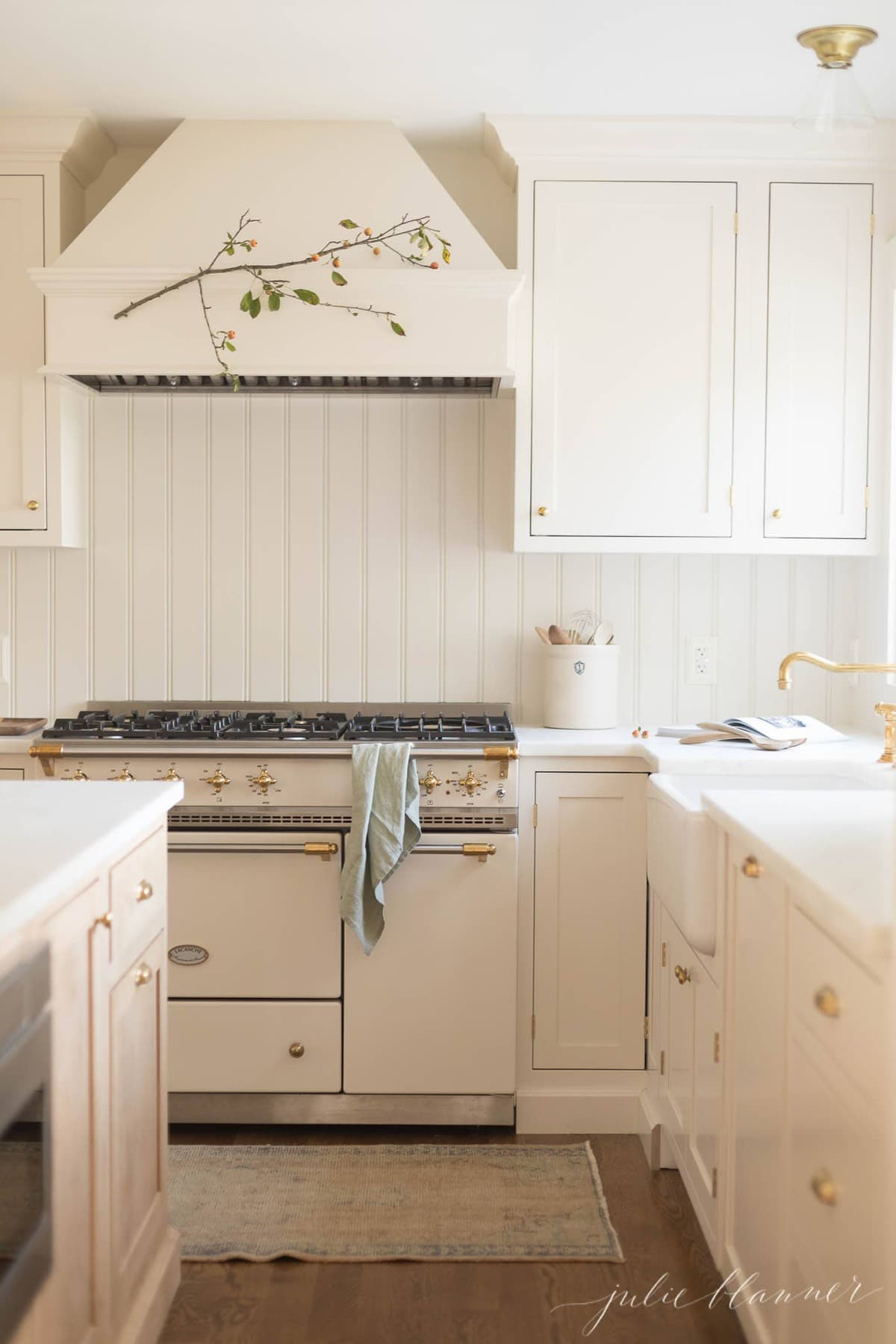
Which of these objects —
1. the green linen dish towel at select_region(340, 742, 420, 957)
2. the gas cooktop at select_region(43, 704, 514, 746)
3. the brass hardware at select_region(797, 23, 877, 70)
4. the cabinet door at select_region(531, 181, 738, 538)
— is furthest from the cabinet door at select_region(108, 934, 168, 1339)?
the brass hardware at select_region(797, 23, 877, 70)

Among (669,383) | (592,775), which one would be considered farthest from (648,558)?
(592,775)

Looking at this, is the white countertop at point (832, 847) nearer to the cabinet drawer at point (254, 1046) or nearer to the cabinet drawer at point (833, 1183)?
the cabinet drawer at point (833, 1183)

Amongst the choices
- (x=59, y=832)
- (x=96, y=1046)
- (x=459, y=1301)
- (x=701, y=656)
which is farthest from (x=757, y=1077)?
(x=701, y=656)

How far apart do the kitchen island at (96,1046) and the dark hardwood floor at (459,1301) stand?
0.14 metres

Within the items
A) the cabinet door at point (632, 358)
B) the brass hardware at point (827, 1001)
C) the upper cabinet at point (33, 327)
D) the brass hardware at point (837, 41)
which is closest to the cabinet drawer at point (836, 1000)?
the brass hardware at point (827, 1001)

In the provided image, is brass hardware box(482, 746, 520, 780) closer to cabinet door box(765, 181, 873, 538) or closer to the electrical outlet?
the electrical outlet

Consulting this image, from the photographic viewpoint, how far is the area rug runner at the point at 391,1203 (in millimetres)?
2314

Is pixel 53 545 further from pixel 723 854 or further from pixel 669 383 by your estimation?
pixel 723 854

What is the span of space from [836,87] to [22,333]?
6.77 feet

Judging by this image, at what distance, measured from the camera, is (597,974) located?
9.48 ft

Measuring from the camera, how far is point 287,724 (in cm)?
299

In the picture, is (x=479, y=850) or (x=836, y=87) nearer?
(x=836, y=87)

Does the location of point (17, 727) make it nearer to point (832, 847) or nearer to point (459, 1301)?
point (459, 1301)

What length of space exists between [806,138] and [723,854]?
193cm
